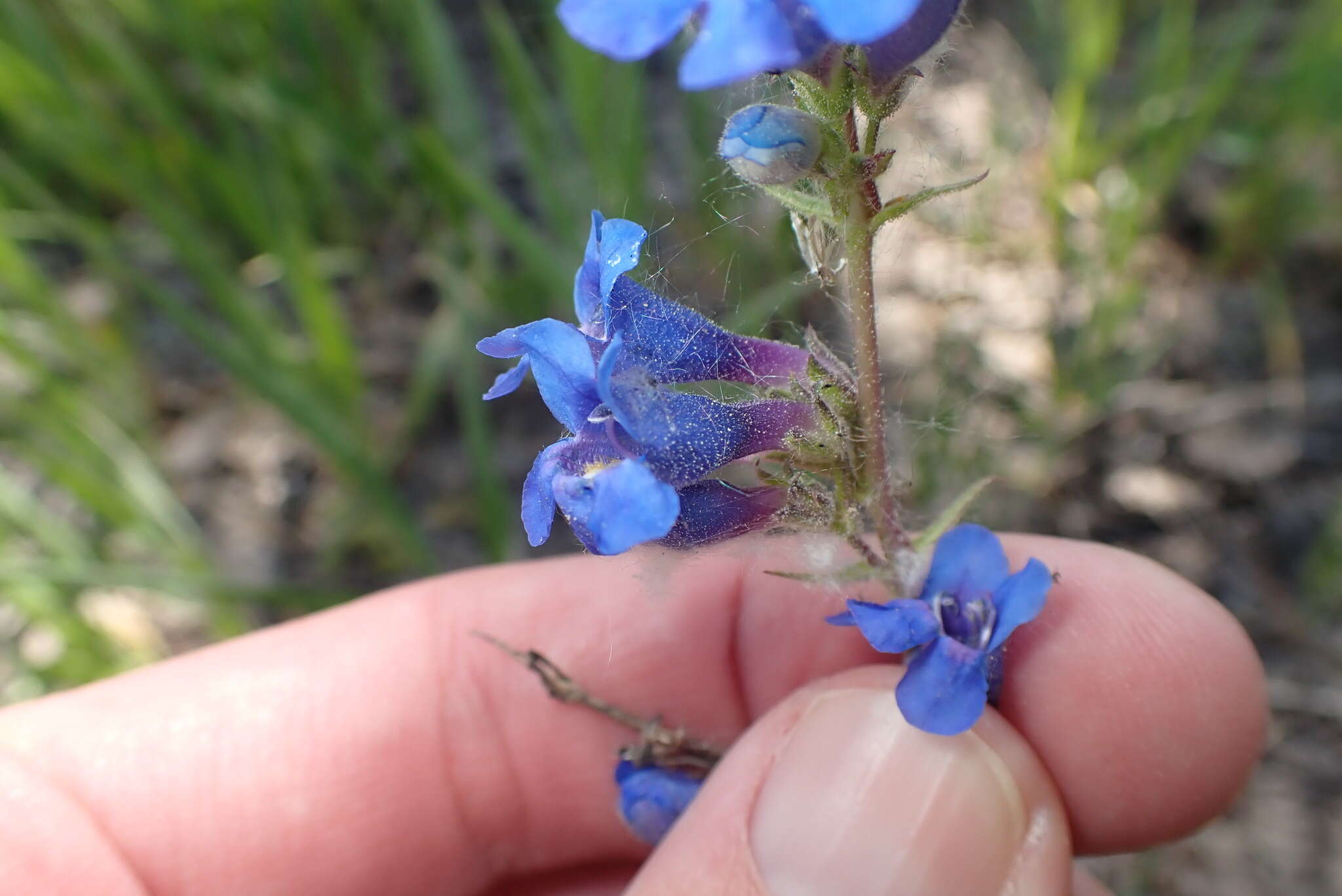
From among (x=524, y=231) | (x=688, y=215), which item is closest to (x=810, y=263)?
(x=524, y=231)

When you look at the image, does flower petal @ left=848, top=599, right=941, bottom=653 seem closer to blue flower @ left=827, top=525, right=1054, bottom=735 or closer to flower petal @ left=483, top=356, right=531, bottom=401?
blue flower @ left=827, top=525, right=1054, bottom=735

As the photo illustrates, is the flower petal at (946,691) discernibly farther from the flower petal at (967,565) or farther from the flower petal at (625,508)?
the flower petal at (625,508)

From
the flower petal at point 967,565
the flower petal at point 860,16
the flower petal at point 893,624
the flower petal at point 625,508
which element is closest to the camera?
the flower petal at point 860,16

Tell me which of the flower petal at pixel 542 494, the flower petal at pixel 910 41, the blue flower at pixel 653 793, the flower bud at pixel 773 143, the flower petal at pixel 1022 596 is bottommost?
the blue flower at pixel 653 793

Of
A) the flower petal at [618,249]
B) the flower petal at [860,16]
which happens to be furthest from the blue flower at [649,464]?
the flower petal at [860,16]

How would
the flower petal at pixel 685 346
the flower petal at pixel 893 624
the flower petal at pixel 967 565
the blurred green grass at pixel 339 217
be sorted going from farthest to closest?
the blurred green grass at pixel 339 217 < the flower petal at pixel 967 565 < the flower petal at pixel 893 624 < the flower petal at pixel 685 346

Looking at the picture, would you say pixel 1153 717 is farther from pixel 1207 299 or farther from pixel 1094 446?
pixel 1207 299
